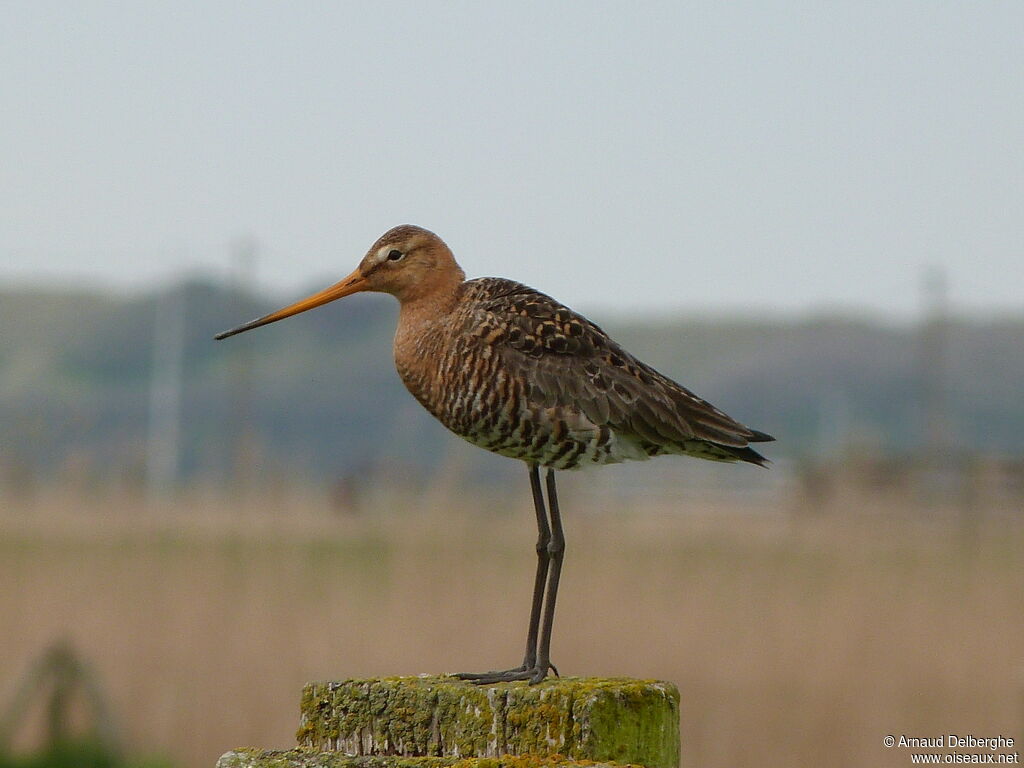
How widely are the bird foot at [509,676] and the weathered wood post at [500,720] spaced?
266 mm

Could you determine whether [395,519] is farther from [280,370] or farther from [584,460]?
[280,370]

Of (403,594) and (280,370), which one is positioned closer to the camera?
(403,594)

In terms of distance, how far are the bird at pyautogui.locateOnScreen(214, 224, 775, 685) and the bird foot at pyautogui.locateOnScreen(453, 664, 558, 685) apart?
0.12 meters

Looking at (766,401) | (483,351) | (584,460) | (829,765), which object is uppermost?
(766,401)

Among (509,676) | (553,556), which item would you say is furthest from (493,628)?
(509,676)

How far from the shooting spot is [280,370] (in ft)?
399

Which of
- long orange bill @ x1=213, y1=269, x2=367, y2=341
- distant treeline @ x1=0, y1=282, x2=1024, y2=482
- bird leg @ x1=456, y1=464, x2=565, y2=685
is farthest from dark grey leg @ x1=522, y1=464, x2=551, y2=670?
distant treeline @ x1=0, y1=282, x2=1024, y2=482

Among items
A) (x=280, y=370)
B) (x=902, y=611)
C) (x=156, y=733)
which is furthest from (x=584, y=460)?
(x=280, y=370)

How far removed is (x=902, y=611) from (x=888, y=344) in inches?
4127

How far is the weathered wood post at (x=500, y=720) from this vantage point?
3.22 m

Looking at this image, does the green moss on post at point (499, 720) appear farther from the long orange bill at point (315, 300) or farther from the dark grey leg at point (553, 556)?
the long orange bill at point (315, 300)

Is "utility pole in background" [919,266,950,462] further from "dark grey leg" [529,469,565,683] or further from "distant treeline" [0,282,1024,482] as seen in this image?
"distant treeline" [0,282,1024,482]

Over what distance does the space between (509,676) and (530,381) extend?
39.8 inches

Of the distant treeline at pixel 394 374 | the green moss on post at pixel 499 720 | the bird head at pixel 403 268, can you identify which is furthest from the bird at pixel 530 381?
the distant treeline at pixel 394 374
